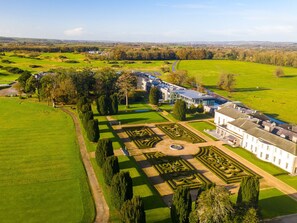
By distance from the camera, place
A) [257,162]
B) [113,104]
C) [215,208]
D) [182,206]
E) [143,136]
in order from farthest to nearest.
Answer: [113,104], [143,136], [257,162], [182,206], [215,208]

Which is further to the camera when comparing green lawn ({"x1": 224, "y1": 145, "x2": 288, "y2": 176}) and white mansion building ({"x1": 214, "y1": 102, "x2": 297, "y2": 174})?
white mansion building ({"x1": 214, "y1": 102, "x2": 297, "y2": 174})

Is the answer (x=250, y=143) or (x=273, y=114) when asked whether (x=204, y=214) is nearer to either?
(x=250, y=143)

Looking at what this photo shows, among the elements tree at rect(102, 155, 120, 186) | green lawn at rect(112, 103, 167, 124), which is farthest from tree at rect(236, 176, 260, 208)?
green lawn at rect(112, 103, 167, 124)

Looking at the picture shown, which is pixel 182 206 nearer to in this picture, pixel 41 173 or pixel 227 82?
pixel 41 173

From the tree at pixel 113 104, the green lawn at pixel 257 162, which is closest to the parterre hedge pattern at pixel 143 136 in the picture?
the tree at pixel 113 104

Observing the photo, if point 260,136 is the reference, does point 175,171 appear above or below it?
below

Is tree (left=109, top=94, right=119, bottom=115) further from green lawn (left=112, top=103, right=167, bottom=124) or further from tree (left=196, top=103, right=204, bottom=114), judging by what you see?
tree (left=196, top=103, right=204, bottom=114)

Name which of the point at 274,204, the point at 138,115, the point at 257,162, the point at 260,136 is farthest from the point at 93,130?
the point at 274,204
